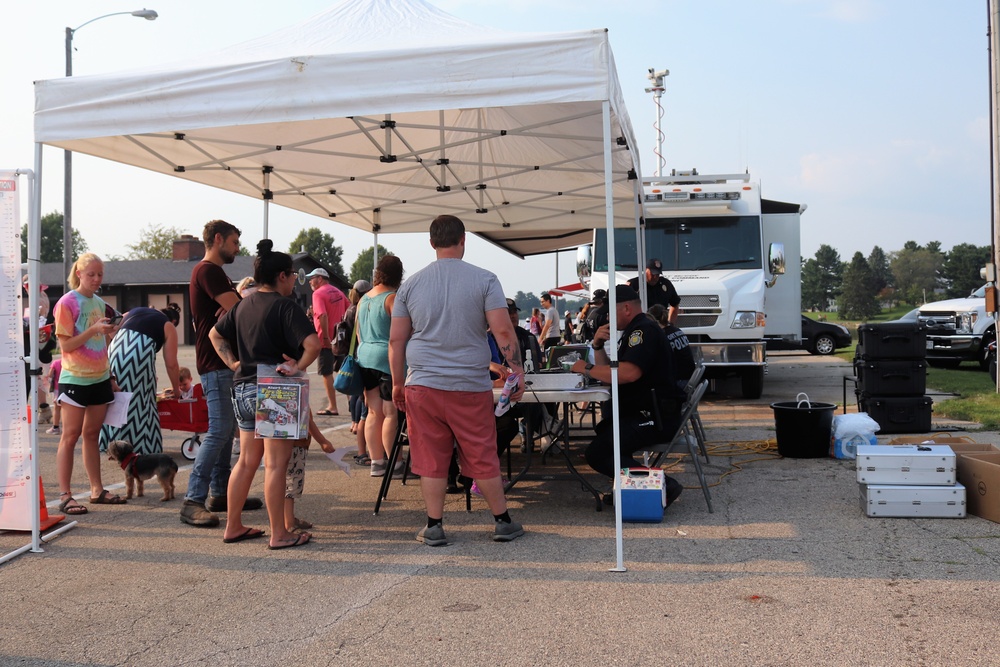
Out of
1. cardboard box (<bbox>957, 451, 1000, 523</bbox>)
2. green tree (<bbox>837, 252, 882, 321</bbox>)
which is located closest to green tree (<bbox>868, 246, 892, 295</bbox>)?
green tree (<bbox>837, 252, 882, 321</bbox>)

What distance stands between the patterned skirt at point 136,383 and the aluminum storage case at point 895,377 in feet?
22.6

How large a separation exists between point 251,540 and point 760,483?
3.76 meters

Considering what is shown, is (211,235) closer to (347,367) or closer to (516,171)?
(347,367)

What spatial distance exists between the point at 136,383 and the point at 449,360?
3916mm

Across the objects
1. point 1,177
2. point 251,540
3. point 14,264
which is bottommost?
point 251,540

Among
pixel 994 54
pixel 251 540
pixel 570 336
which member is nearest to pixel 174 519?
pixel 251 540

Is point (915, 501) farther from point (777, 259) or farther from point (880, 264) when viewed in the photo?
point (880, 264)

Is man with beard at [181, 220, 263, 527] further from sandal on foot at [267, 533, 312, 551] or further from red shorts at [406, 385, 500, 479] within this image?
red shorts at [406, 385, 500, 479]

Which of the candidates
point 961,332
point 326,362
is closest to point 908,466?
point 326,362

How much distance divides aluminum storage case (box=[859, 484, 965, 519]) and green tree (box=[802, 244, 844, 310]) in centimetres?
11110

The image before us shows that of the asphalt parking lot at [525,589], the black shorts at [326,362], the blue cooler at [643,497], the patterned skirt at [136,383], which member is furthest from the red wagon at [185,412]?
the blue cooler at [643,497]

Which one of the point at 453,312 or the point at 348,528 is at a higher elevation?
the point at 453,312

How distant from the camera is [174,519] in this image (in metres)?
5.88

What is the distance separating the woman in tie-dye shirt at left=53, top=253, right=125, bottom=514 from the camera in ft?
19.3
